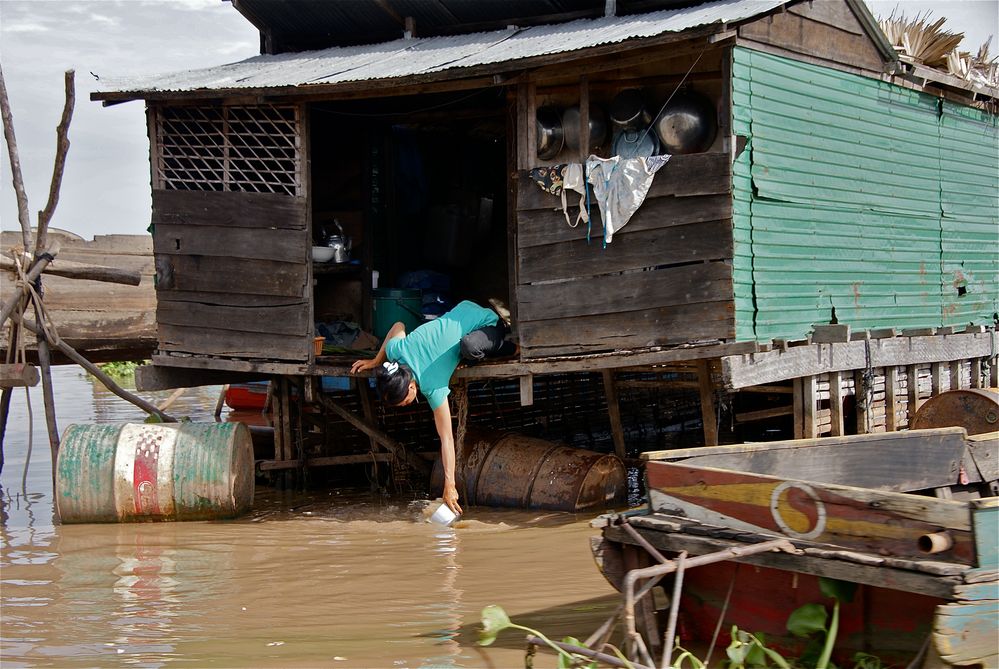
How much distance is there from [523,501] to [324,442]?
2863mm

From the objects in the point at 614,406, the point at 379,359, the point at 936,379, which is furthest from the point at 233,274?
the point at 936,379

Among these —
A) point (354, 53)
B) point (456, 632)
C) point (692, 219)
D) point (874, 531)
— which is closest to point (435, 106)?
point (354, 53)

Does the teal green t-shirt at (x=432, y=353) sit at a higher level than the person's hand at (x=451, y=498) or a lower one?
higher

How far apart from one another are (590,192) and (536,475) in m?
2.60

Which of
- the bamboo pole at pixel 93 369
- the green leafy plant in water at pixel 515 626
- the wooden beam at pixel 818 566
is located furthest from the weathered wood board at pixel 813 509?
the bamboo pole at pixel 93 369

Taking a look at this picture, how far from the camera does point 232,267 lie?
33.6 ft

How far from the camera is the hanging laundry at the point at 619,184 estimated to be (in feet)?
27.3

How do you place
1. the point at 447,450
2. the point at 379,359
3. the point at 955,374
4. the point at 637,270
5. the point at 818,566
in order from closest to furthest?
1. the point at 818,566
2. the point at 637,270
3. the point at 447,450
4. the point at 379,359
5. the point at 955,374

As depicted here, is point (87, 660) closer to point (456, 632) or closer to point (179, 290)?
point (456, 632)

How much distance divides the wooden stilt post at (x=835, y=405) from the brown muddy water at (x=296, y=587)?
2590 millimetres

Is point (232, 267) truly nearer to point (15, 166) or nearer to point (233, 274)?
point (233, 274)

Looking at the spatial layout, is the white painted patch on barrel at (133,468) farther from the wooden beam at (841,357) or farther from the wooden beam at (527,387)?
the wooden beam at (841,357)

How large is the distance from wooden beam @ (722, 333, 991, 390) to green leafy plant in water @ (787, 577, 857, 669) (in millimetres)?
3556

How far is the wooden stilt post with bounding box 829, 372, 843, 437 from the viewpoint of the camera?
934cm
